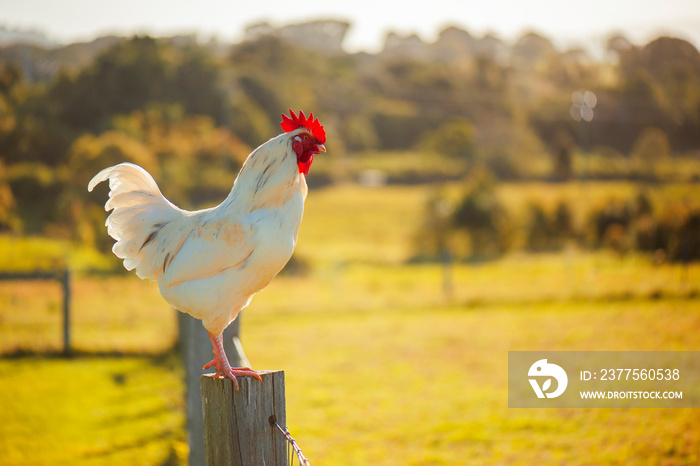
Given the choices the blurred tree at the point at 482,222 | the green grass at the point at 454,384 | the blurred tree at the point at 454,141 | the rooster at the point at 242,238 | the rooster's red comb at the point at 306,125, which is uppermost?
the blurred tree at the point at 454,141

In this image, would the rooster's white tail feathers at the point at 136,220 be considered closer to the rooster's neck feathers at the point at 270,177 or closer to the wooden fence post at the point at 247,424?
the rooster's neck feathers at the point at 270,177

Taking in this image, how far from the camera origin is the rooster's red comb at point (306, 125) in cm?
234

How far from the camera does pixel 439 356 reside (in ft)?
27.2

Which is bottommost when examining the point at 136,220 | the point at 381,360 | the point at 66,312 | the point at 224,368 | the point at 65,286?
the point at 381,360

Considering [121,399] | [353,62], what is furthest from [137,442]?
[353,62]

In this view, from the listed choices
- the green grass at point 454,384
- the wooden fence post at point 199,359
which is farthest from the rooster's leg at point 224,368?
the green grass at point 454,384

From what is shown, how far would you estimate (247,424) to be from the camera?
69.0 inches

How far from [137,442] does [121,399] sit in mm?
1368

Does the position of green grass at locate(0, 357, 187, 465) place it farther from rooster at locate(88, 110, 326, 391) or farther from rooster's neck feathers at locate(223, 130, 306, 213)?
rooster's neck feathers at locate(223, 130, 306, 213)

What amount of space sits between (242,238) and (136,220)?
28.1 inches

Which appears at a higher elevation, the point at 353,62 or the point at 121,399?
the point at 353,62

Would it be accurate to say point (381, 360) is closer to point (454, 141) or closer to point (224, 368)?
point (224, 368)

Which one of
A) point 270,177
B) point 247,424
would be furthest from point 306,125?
point 247,424

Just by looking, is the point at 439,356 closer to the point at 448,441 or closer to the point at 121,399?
the point at 448,441
